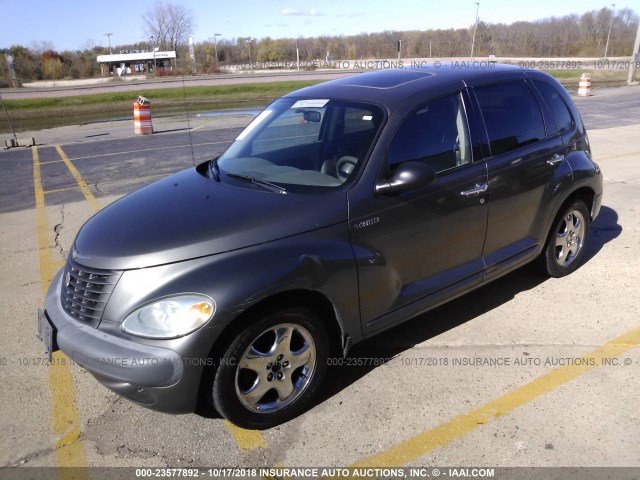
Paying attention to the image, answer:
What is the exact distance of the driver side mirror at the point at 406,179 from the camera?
3113 mm

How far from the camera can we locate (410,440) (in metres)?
2.82

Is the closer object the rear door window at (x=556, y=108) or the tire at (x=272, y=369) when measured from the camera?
the tire at (x=272, y=369)

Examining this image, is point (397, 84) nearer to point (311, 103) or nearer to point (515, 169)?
point (311, 103)

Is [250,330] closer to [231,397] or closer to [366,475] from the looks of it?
[231,397]

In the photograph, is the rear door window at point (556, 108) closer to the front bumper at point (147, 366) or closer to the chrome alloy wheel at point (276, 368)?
the chrome alloy wheel at point (276, 368)

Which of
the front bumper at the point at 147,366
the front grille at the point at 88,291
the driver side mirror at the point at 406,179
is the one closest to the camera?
the front bumper at the point at 147,366

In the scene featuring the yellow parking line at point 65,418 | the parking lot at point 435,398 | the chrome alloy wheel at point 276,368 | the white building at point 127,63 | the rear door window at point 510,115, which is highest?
the white building at point 127,63

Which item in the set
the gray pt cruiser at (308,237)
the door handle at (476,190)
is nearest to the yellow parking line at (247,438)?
the gray pt cruiser at (308,237)

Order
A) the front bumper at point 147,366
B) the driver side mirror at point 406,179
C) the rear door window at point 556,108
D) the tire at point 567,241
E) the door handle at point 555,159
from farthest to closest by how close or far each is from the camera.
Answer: the tire at point 567,241 → the rear door window at point 556,108 → the door handle at point 555,159 → the driver side mirror at point 406,179 → the front bumper at point 147,366

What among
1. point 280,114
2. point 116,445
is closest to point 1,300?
point 116,445

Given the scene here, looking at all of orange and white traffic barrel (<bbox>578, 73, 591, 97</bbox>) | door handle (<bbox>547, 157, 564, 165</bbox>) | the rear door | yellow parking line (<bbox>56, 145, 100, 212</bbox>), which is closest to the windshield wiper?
the rear door

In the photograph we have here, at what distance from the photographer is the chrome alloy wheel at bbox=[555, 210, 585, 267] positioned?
15.2ft

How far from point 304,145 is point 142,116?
1307 cm

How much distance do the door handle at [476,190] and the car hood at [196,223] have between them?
102 cm
